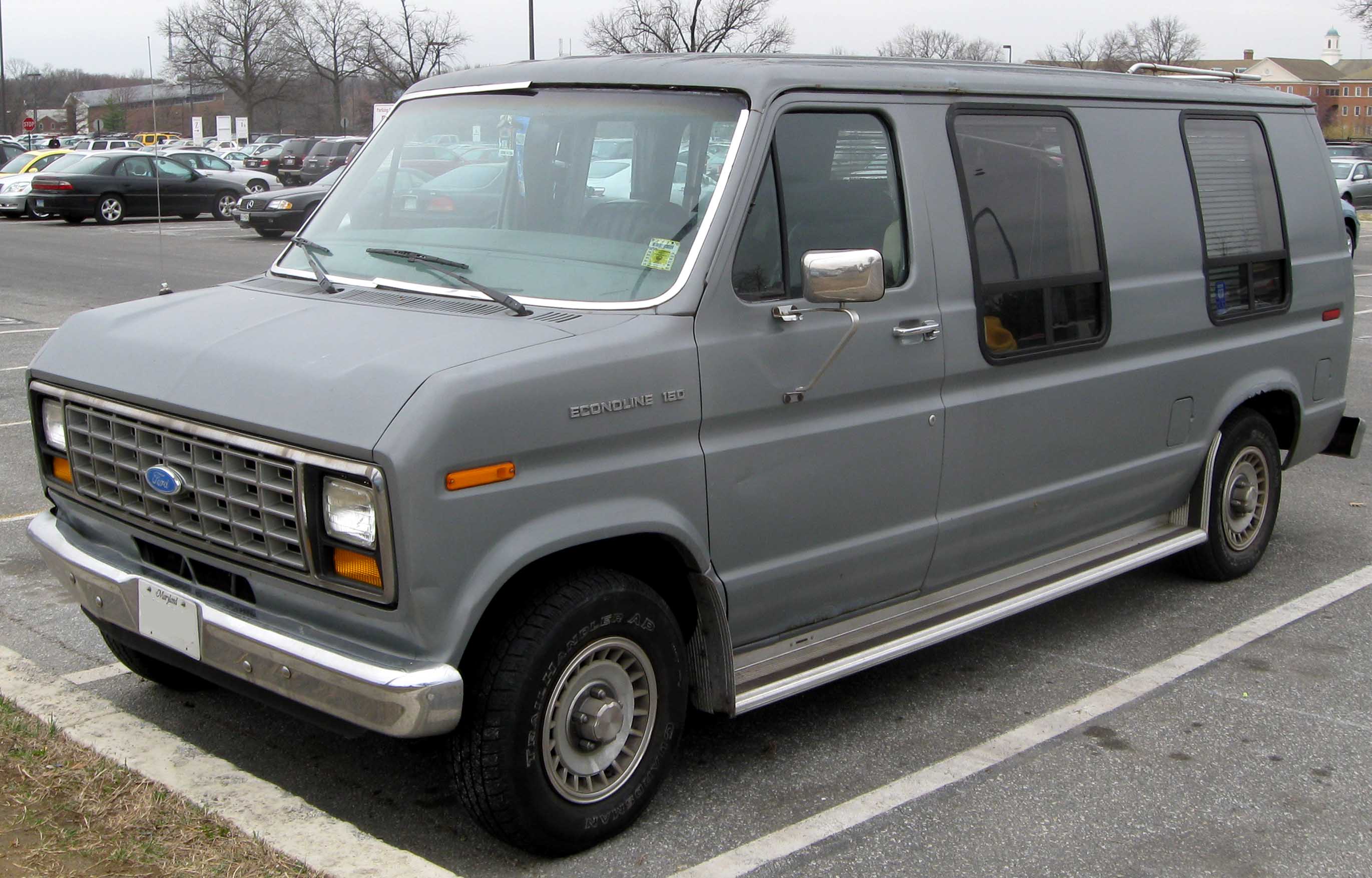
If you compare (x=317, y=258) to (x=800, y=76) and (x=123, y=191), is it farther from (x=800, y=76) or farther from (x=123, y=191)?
(x=123, y=191)

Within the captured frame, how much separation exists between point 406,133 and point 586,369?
5.56ft

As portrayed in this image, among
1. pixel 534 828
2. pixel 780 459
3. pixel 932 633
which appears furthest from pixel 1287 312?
pixel 534 828

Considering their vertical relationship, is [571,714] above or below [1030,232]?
below

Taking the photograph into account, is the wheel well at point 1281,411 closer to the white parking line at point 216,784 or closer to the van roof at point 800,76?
the van roof at point 800,76

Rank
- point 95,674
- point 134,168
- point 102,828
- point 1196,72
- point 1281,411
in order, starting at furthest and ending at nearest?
1. point 134,168
2. point 1196,72
3. point 1281,411
4. point 95,674
5. point 102,828

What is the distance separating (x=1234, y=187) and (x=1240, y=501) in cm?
142

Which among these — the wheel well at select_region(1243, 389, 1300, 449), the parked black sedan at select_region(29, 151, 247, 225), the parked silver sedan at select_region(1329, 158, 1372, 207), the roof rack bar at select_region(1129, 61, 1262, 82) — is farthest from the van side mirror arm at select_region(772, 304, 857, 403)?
the parked silver sedan at select_region(1329, 158, 1372, 207)

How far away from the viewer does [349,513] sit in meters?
3.24

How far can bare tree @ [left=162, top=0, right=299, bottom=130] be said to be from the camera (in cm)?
8131

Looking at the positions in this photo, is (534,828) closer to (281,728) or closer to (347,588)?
(347,588)

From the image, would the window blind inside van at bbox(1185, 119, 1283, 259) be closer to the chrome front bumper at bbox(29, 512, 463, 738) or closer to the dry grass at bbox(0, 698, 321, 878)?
the chrome front bumper at bbox(29, 512, 463, 738)

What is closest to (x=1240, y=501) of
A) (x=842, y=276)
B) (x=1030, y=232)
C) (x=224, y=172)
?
(x=1030, y=232)

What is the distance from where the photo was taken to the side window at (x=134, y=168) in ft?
93.2

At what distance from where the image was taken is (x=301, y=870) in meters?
3.28
